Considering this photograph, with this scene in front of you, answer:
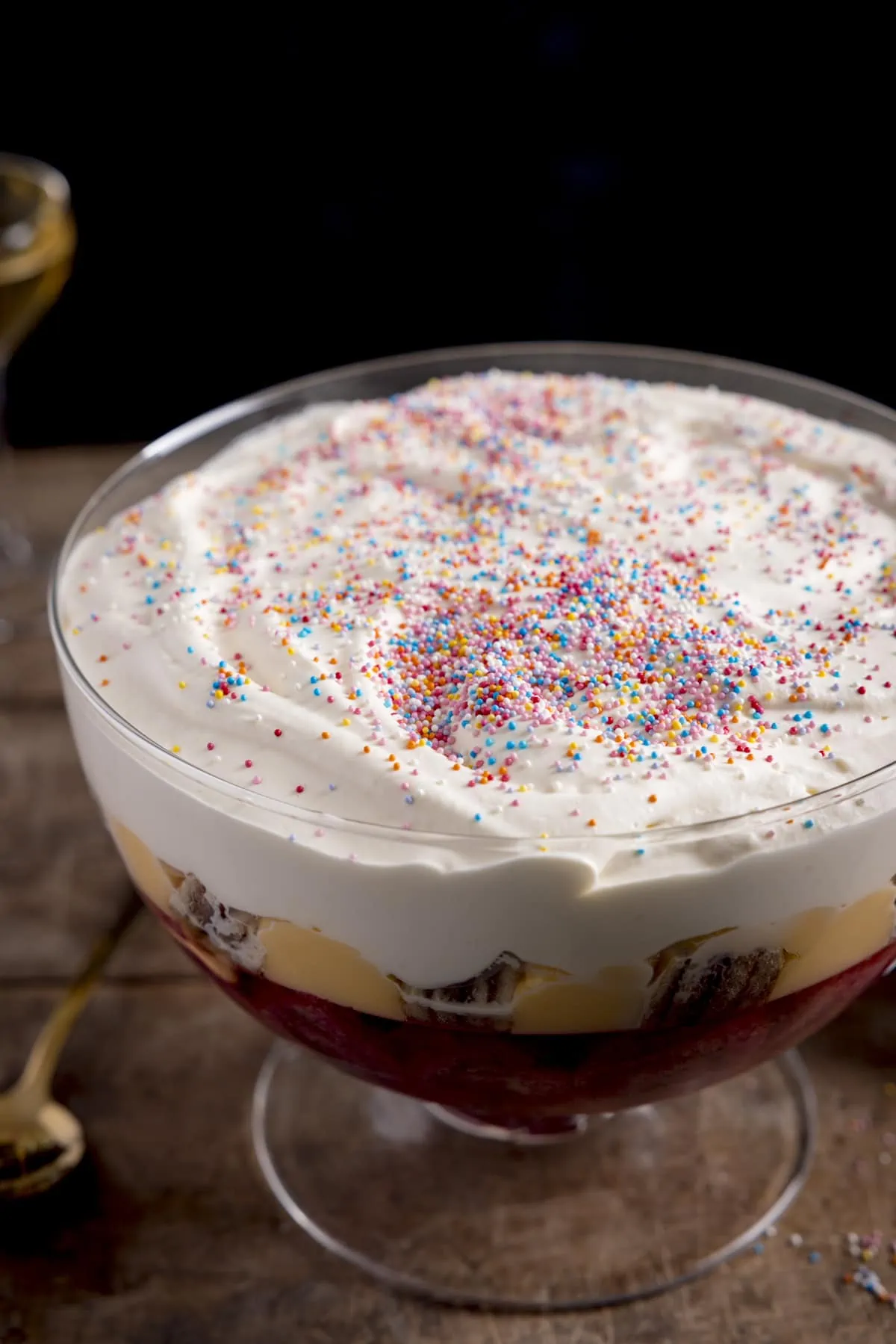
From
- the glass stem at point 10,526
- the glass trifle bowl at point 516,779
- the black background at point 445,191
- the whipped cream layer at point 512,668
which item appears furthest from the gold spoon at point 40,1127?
the black background at point 445,191

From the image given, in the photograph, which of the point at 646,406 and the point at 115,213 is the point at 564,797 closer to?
the point at 646,406

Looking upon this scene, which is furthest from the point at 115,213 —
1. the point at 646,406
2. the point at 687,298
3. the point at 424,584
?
the point at 424,584

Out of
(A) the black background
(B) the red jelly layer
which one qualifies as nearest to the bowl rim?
(B) the red jelly layer

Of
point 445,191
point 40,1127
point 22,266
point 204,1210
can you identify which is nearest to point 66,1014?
point 40,1127

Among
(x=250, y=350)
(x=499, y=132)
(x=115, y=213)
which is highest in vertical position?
(x=499, y=132)

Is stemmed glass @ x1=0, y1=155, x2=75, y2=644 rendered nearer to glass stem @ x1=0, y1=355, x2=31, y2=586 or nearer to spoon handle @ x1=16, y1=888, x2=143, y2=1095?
glass stem @ x1=0, y1=355, x2=31, y2=586
